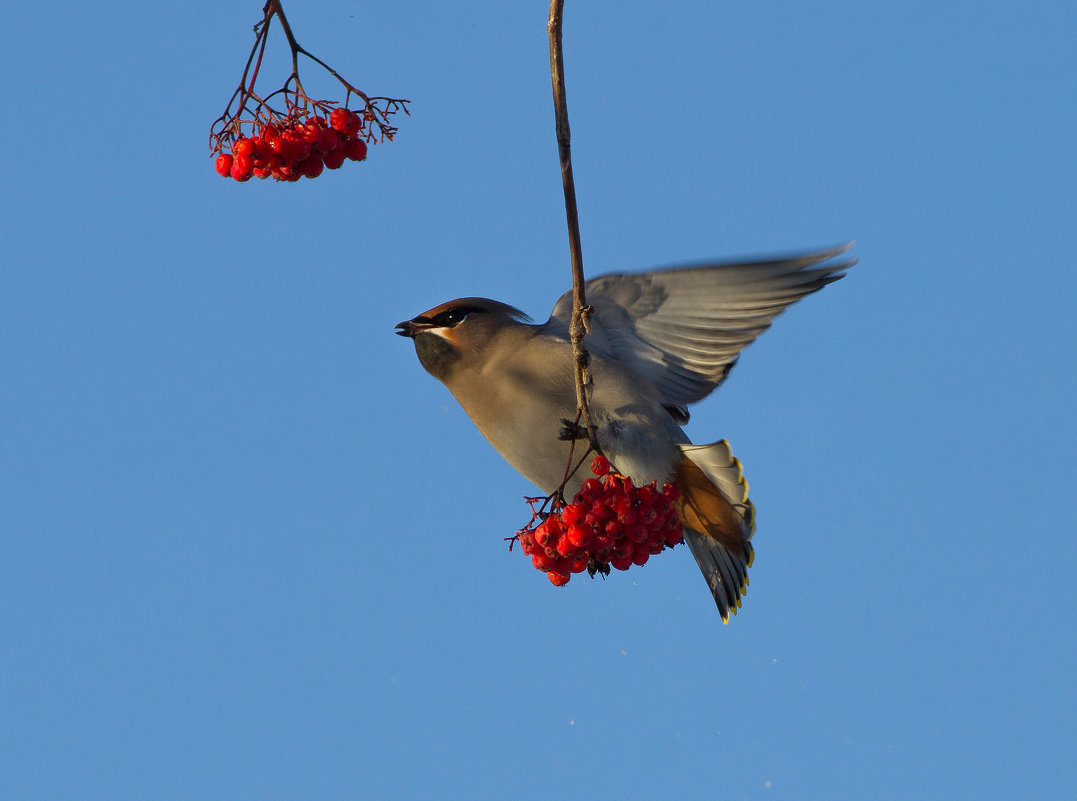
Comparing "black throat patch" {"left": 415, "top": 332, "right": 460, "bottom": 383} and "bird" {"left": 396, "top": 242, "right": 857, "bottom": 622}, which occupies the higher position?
"black throat patch" {"left": 415, "top": 332, "right": 460, "bottom": 383}

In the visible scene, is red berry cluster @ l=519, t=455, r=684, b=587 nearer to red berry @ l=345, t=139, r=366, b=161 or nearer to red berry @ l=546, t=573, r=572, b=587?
red berry @ l=546, t=573, r=572, b=587

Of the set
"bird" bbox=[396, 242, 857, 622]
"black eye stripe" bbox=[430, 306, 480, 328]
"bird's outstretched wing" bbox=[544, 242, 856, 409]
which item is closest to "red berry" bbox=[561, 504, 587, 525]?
"bird" bbox=[396, 242, 857, 622]

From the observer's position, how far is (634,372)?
178 inches

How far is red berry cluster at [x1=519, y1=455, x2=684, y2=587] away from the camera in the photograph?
130 inches

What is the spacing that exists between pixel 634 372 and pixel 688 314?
12.4 inches

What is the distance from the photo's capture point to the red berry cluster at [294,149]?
3529mm

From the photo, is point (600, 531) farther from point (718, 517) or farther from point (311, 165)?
point (311, 165)

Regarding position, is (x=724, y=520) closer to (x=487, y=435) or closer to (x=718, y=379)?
(x=718, y=379)

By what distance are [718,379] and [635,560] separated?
1.22 metres

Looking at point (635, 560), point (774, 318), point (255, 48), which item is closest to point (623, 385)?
point (774, 318)

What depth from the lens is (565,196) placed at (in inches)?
99.3

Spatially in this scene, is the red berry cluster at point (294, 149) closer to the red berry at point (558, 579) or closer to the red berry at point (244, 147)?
the red berry at point (244, 147)

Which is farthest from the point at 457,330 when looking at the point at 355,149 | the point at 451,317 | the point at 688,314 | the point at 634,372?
the point at 355,149

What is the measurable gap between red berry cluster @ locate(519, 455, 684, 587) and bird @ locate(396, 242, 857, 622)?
74cm
